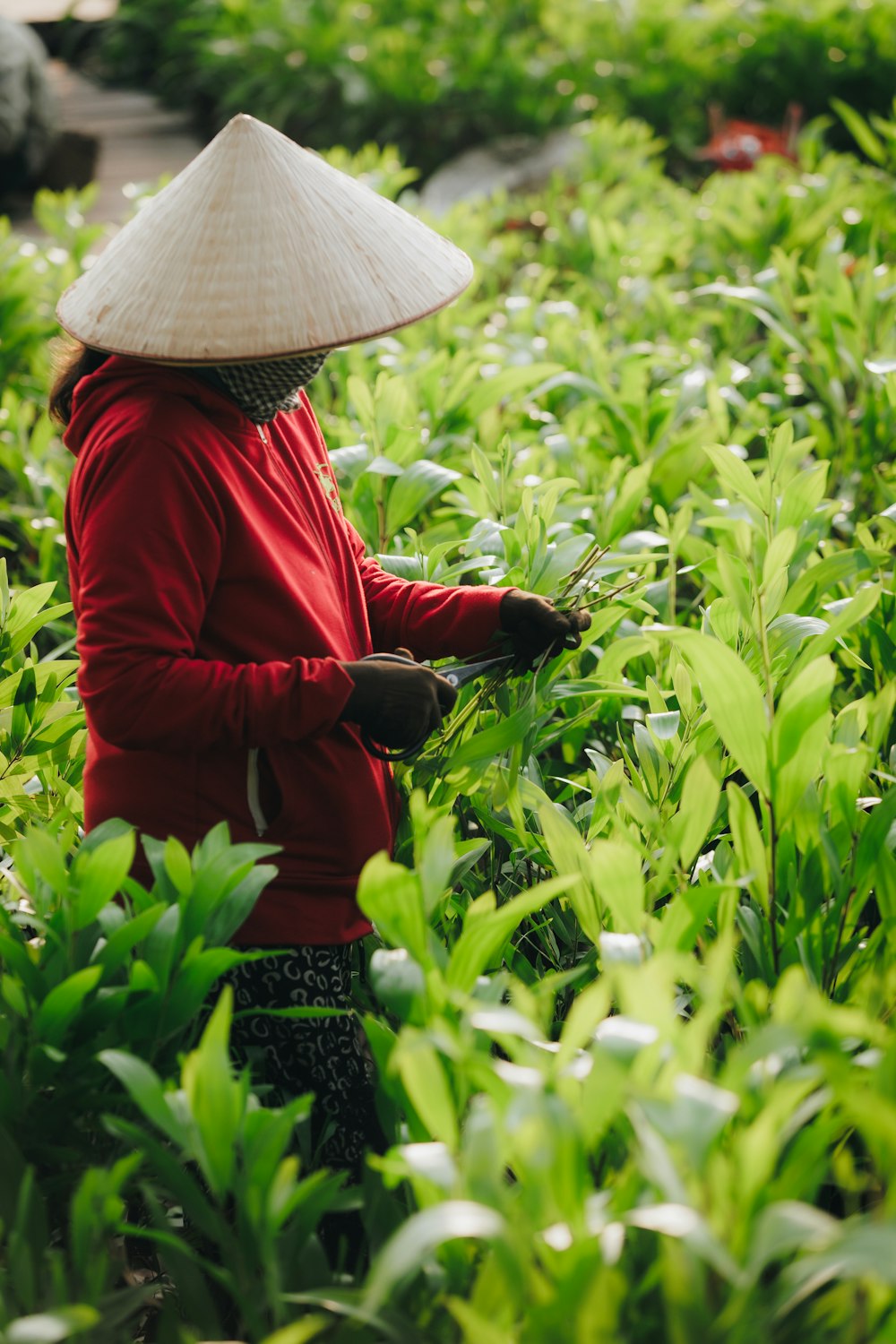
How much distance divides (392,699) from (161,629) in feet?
0.86

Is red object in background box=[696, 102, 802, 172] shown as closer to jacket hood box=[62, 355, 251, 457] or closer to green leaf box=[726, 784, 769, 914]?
jacket hood box=[62, 355, 251, 457]

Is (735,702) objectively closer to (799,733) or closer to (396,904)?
(799,733)

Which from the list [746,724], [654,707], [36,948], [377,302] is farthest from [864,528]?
[36,948]

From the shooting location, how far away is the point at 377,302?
4.35ft

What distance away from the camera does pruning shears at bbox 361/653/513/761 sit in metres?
1.43

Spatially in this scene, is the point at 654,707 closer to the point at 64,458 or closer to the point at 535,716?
the point at 535,716

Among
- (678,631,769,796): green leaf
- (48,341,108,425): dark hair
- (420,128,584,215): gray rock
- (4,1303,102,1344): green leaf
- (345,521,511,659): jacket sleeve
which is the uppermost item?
(48,341,108,425): dark hair

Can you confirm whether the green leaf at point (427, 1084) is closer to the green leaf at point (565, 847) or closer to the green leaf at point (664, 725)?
the green leaf at point (565, 847)

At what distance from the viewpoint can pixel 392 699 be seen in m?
1.38

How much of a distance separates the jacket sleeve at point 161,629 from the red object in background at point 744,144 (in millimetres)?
4513

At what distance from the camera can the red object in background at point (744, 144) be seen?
5215 millimetres

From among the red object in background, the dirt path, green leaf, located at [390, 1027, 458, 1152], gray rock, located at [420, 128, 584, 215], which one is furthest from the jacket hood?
the dirt path

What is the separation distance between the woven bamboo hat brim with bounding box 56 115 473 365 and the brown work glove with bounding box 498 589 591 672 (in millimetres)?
398

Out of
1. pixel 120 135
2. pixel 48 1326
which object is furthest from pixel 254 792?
pixel 120 135
